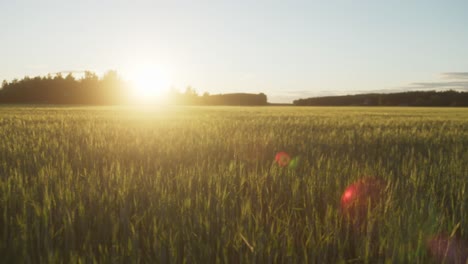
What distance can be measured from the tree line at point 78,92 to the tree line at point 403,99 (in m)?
15.7

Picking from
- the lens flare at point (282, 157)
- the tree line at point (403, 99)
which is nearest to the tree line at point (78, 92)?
the tree line at point (403, 99)

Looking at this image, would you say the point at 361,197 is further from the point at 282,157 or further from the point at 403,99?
the point at 403,99

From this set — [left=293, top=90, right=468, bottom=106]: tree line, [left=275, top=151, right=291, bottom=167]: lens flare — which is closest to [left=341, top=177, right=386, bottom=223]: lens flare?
[left=275, top=151, right=291, bottom=167]: lens flare

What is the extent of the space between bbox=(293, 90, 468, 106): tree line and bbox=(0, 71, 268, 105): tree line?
51.6 ft

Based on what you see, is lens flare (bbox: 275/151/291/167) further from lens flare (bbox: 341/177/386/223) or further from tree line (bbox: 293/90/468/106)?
tree line (bbox: 293/90/468/106)

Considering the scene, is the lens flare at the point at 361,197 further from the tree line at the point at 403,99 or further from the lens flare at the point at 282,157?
the tree line at the point at 403,99

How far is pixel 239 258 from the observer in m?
1.70

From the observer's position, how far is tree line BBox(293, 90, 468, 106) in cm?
6347

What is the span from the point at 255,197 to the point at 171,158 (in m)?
1.95

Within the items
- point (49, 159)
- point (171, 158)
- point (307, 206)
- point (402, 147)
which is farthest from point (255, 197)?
point (402, 147)

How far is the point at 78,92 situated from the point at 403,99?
5704 cm

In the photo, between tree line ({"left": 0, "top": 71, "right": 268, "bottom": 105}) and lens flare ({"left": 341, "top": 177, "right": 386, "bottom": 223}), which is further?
tree line ({"left": 0, "top": 71, "right": 268, "bottom": 105})

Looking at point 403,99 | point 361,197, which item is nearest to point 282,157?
point 361,197

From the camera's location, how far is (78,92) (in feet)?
233
